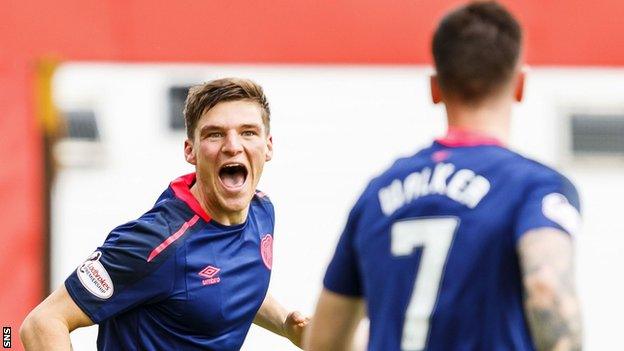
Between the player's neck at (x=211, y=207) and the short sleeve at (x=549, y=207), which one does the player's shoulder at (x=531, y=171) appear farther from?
the player's neck at (x=211, y=207)

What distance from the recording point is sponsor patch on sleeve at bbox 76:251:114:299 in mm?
3617

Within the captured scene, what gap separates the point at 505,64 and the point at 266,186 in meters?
5.32

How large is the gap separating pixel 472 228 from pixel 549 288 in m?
0.19

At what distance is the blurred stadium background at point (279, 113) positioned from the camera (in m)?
7.79

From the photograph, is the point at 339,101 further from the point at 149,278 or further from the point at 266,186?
the point at 149,278

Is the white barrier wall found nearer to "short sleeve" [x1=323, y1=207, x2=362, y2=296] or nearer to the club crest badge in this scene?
the club crest badge

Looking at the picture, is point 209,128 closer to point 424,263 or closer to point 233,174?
point 233,174

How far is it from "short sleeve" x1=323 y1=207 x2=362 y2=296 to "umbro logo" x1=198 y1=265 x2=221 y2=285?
Result: 117 centimetres

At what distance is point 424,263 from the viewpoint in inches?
96.5

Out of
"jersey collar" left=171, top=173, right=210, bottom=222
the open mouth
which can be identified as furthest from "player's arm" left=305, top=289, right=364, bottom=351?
the open mouth

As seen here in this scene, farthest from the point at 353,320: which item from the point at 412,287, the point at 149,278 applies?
the point at 149,278

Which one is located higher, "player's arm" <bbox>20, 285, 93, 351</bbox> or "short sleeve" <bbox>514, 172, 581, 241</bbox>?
"short sleeve" <bbox>514, 172, 581, 241</bbox>

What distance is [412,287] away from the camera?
246 centimetres

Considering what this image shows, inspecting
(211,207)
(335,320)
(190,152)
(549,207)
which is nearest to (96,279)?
(211,207)
